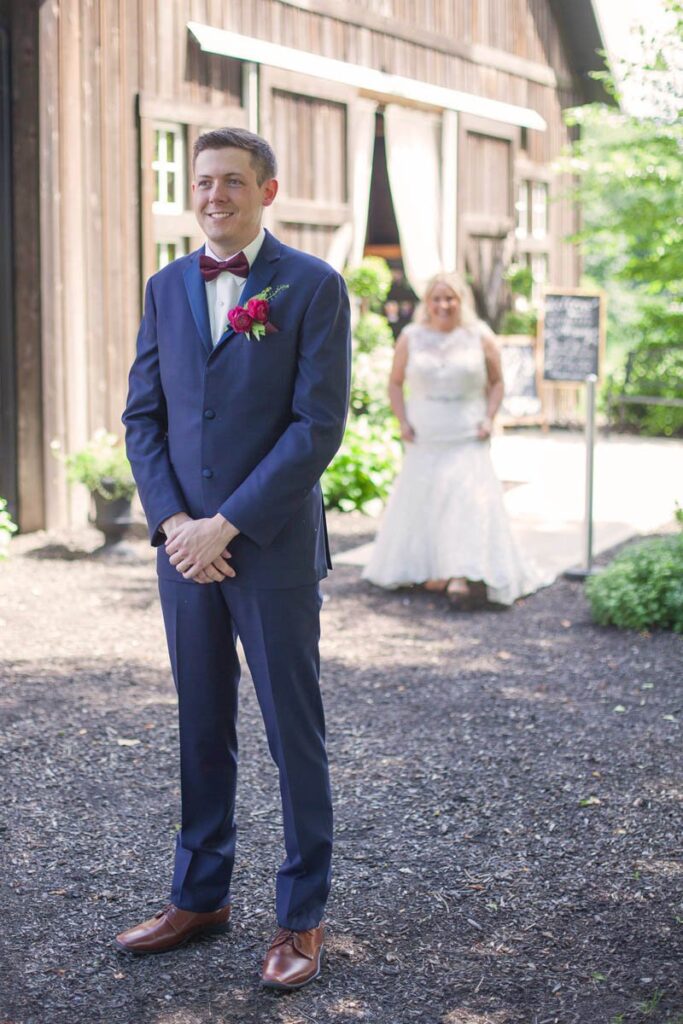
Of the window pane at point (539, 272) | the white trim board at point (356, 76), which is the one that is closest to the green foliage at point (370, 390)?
the white trim board at point (356, 76)

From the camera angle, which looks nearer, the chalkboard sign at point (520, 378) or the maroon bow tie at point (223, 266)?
the maroon bow tie at point (223, 266)

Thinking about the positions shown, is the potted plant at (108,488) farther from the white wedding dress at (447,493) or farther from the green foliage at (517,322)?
the green foliage at (517,322)

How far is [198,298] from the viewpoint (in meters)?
3.24

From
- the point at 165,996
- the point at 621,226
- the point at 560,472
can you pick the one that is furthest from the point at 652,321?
the point at 165,996

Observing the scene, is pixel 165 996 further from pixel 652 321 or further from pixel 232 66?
pixel 652 321

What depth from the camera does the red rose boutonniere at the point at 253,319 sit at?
312 cm

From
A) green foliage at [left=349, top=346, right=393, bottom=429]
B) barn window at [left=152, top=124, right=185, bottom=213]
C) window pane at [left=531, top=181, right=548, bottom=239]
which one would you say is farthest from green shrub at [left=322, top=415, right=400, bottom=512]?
window pane at [left=531, top=181, right=548, bottom=239]

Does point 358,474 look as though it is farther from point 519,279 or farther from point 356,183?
point 519,279

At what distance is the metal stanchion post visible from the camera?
25.8 ft

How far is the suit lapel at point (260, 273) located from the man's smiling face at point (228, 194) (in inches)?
2.2

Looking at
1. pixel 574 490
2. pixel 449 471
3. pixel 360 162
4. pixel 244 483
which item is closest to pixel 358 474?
pixel 574 490

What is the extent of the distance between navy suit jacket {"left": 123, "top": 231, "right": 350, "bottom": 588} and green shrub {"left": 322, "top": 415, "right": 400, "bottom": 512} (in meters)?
6.80

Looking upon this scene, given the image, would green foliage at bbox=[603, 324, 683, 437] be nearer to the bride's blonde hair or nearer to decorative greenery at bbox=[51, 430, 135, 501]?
the bride's blonde hair

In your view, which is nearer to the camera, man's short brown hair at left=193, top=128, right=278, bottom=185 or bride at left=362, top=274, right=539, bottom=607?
man's short brown hair at left=193, top=128, right=278, bottom=185
